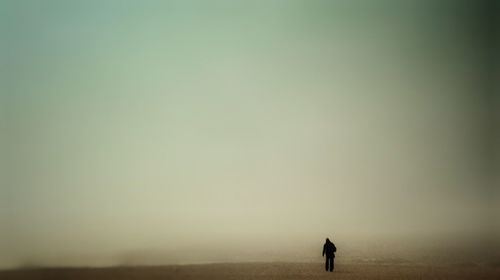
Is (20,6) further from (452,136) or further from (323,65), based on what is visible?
(452,136)

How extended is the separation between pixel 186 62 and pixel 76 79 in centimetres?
79

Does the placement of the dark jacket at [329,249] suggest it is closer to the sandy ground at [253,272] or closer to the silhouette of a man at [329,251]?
the silhouette of a man at [329,251]

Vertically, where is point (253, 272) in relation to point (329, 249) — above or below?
below

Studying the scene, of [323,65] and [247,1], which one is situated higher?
[247,1]

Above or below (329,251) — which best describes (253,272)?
below

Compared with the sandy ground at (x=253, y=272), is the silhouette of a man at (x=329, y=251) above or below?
above

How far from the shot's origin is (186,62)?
409 cm

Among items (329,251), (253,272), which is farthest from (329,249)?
(253,272)

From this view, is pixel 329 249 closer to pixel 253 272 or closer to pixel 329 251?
pixel 329 251

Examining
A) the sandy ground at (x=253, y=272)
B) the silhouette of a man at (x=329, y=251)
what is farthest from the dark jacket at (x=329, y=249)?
the sandy ground at (x=253, y=272)

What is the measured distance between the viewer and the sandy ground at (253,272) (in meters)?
3.98

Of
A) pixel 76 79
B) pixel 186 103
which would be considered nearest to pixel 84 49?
pixel 76 79

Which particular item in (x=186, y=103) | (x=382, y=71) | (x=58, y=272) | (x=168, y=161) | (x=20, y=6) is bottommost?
(x=58, y=272)

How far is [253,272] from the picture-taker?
4.01 meters
